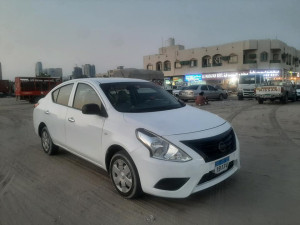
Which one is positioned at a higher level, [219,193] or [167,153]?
[167,153]

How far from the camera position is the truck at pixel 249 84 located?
23344mm

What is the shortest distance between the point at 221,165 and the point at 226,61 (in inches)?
2011

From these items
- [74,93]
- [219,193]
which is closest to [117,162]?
[219,193]

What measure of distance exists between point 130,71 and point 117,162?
19934 mm

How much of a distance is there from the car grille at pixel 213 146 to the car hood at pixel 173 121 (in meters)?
0.18

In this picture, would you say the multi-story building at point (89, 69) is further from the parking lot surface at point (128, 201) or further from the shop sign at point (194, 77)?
the parking lot surface at point (128, 201)

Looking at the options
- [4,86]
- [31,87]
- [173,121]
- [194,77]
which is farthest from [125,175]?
[194,77]

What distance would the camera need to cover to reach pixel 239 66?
163 feet

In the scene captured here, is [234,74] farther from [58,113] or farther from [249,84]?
[58,113]

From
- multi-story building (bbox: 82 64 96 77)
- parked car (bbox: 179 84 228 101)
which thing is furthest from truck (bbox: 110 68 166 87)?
multi-story building (bbox: 82 64 96 77)

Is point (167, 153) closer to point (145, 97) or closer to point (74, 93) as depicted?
point (145, 97)

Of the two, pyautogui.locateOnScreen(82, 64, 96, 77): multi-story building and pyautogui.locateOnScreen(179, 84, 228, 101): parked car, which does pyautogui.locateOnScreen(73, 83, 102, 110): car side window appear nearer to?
pyautogui.locateOnScreen(179, 84, 228, 101): parked car

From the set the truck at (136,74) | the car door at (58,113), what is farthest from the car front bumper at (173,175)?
the truck at (136,74)

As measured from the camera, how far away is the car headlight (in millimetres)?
3230
